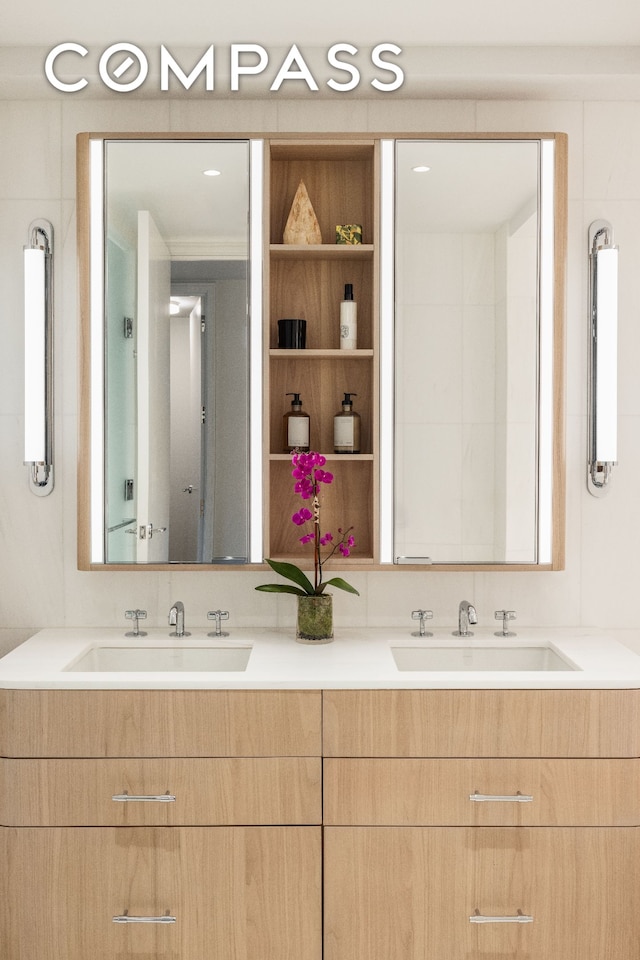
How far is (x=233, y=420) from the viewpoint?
2.19 meters

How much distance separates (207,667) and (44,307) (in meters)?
1.07

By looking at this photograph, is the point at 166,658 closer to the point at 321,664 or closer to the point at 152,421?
the point at 321,664

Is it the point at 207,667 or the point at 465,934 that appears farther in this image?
the point at 207,667

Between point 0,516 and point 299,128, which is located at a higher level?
point 299,128

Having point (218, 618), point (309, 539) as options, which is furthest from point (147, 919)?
point (309, 539)

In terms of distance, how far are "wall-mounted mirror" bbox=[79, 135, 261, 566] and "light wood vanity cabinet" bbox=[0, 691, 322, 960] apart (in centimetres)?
50

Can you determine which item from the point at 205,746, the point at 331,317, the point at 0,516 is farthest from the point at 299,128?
the point at 205,746

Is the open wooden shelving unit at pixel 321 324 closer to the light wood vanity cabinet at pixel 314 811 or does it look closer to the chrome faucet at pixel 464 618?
the chrome faucet at pixel 464 618

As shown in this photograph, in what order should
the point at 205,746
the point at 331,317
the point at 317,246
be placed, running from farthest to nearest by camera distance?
1. the point at 331,317
2. the point at 317,246
3. the point at 205,746

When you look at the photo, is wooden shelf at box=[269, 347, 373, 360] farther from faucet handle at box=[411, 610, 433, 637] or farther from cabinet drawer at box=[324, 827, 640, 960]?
cabinet drawer at box=[324, 827, 640, 960]

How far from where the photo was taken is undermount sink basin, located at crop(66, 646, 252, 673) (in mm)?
2150

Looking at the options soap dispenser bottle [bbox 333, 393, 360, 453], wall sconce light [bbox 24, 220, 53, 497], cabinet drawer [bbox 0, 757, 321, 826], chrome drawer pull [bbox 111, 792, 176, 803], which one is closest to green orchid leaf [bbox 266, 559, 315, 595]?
soap dispenser bottle [bbox 333, 393, 360, 453]

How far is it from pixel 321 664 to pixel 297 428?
0.65 metres

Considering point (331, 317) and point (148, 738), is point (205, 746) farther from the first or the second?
point (331, 317)
